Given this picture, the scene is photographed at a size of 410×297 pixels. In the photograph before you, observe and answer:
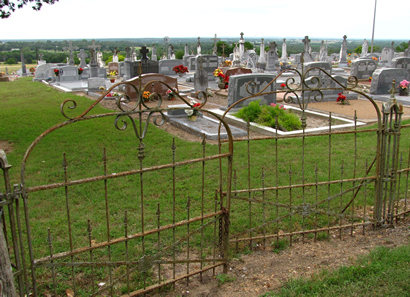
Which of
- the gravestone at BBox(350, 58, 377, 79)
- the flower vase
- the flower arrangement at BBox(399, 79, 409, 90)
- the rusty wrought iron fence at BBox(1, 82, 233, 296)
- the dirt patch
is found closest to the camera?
the rusty wrought iron fence at BBox(1, 82, 233, 296)

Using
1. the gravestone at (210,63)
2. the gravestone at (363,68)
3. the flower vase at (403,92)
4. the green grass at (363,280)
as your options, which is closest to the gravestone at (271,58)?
the gravestone at (210,63)

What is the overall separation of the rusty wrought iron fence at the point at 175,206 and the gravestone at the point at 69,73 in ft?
46.5

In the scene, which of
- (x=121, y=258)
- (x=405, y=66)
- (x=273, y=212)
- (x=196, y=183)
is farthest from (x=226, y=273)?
(x=405, y=66)

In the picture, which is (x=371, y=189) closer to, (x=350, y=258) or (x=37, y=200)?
(x=350, y=258)

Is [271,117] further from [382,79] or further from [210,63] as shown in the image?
[210,63]

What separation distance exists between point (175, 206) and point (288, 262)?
186cm

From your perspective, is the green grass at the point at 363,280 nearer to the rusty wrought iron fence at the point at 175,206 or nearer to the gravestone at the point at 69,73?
the rusty wrought iron fence at the point at 175,206

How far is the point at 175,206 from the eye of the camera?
5367mm

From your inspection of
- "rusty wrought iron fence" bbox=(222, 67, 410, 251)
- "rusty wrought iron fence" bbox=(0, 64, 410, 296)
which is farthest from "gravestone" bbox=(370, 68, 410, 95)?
"rusty wrought iron fence" bbox=(0, 64, 410, 296)

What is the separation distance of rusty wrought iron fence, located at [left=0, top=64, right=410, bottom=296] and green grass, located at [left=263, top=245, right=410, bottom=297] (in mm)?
687

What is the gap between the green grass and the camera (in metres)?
3.36

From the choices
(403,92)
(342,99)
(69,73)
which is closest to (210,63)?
(69,73)

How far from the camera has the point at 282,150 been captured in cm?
802

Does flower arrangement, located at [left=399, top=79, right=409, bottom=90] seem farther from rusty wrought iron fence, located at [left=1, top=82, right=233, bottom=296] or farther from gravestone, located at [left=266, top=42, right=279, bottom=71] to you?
Answer: gravestone, located at [left=266, top=42, right=279, bottom=71]
